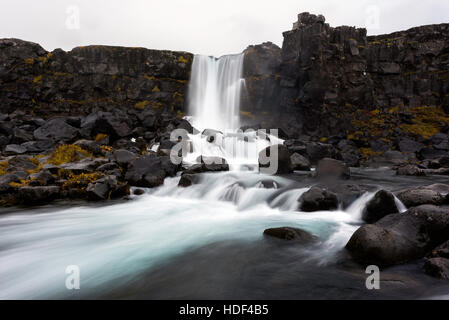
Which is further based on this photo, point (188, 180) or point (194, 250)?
point (188, 180)

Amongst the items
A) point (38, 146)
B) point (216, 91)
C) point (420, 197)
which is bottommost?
point (420, 197)

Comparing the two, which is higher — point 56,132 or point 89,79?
point 89,79

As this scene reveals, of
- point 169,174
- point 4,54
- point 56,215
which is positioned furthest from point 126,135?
point 4,54

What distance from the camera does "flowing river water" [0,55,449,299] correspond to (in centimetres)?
411

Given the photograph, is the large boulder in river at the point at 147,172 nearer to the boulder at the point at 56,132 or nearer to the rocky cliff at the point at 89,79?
the boulder at the point at 56,132

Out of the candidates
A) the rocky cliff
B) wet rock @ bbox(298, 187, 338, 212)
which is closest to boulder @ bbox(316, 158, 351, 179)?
wet rock @ bbox(298, 187, 338, 212)

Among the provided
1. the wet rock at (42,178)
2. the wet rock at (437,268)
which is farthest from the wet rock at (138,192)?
the wet rock at (437,268)

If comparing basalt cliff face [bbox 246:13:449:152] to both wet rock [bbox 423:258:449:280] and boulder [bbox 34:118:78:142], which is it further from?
wet rock [bbox 423:258:449:280]

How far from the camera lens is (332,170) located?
39.7 ft

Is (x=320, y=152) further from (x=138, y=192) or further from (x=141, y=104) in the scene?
(x=141, y=104)

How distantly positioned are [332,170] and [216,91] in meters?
19.1

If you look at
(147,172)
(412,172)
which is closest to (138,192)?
(147,172)

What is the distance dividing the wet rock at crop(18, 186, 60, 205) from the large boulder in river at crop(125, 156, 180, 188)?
9.67ft

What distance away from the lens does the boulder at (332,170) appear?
11928mm
